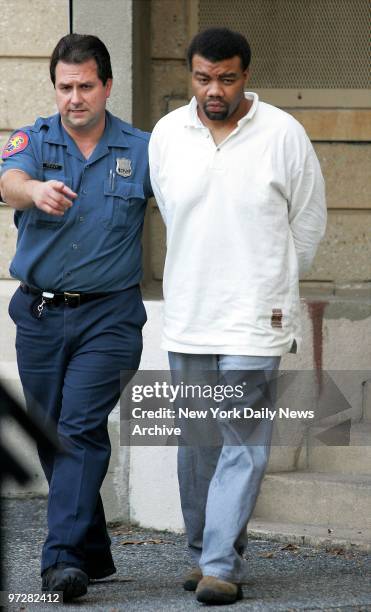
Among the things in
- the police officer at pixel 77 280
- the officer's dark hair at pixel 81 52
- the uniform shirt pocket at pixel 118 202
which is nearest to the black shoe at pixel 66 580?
the police officer at pixel 77 280

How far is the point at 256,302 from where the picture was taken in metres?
5.05

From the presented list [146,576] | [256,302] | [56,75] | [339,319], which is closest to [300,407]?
[339,319]

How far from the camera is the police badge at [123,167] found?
529 centimetres

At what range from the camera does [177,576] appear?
5.70 m

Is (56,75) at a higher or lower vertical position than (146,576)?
higher

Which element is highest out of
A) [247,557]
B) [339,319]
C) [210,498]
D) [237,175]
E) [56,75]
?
[56,75]

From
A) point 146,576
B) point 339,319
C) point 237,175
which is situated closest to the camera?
point 237,175

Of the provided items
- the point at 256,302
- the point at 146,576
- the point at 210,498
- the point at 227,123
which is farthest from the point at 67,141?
the point at 146,576

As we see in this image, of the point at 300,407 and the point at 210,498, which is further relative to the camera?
the point at 300,407

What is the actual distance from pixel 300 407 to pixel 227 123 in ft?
7.19

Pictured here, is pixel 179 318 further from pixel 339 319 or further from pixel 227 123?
pixel 339 319

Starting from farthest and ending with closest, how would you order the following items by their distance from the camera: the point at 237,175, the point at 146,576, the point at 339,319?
the point at 339,319, the point at 146,576, the point at 237,175

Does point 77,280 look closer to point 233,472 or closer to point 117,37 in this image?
point 233,472

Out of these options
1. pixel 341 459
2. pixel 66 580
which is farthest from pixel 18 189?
pixel 341 459
